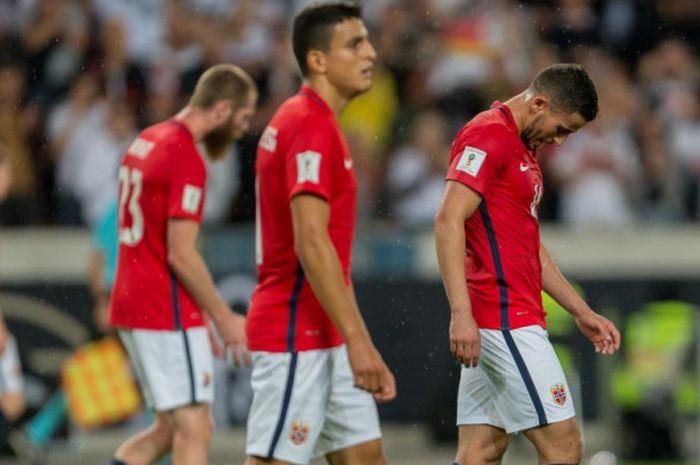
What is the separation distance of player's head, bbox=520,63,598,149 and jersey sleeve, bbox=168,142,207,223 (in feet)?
6.54

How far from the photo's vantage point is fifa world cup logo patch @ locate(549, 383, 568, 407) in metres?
6.56

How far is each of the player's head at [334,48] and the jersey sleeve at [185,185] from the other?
1231 mm

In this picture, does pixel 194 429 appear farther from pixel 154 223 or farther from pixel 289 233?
pixel 289 233

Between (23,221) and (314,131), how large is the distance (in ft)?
21.7

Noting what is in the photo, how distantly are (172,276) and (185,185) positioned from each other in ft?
1.45

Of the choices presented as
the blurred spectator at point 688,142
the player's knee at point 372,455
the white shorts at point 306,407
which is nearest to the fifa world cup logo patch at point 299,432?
the white shorts at point 306,407

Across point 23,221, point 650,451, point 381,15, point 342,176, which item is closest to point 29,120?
point 23,221

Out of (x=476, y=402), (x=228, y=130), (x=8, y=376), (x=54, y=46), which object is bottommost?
(x=8, y=376)

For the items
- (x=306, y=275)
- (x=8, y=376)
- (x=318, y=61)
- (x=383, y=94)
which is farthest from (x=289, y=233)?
(x=383, y=94)

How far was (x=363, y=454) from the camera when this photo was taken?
692 cm

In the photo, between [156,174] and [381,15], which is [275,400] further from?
[381,15]

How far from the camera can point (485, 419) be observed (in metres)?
6.83

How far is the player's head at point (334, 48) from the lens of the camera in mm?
7027

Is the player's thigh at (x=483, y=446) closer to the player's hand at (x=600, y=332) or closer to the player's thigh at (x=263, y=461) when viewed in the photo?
the player's hand at (x=600, y=332)
